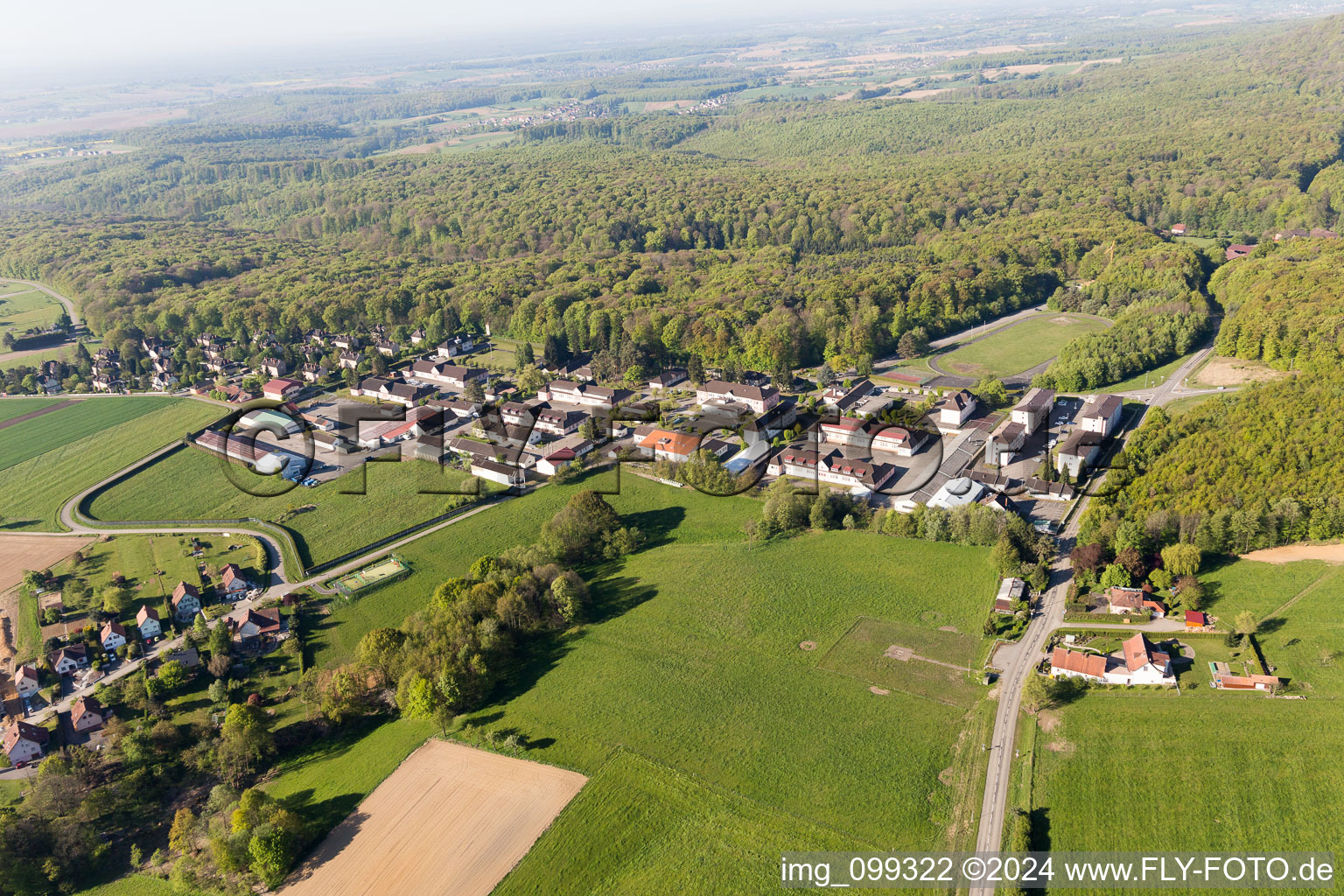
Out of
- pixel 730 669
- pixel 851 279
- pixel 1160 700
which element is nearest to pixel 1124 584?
pixel 1160 700

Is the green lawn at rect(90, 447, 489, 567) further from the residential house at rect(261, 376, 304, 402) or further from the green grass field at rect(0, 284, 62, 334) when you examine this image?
the green grass field at rect(0, 284, 62, 334)

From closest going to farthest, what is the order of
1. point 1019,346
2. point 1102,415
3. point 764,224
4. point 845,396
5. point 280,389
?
point 1102,415 → point 845,396 → point 280,389 → point 1019,346 → point 764,224

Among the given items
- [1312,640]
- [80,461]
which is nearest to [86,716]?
[80,461]

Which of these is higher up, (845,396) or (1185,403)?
(1185,403)

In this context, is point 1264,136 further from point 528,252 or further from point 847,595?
point 847,595

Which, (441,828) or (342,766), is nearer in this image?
(441,828)

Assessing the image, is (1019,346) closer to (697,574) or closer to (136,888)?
(697,574)

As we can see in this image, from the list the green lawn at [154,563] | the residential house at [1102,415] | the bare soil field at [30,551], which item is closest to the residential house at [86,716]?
the green lawn at [154,563]

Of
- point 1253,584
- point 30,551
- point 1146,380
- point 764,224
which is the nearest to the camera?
point 1253,584
